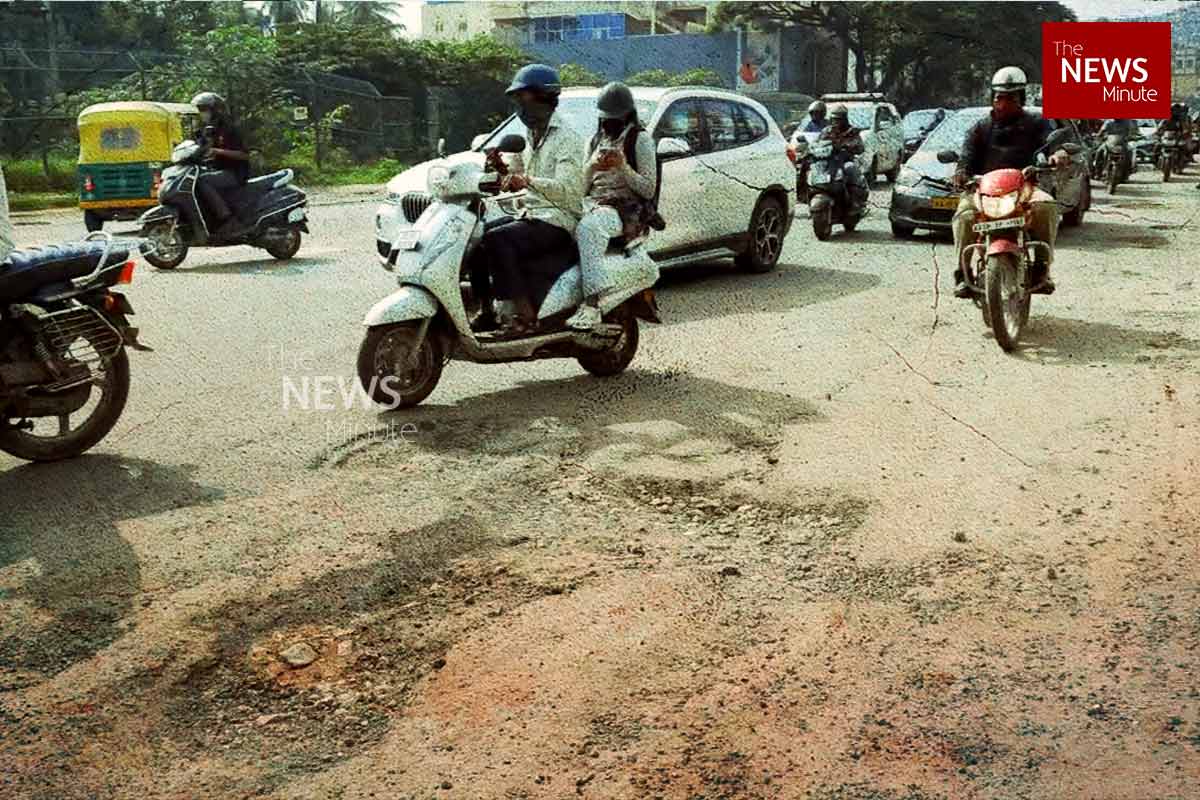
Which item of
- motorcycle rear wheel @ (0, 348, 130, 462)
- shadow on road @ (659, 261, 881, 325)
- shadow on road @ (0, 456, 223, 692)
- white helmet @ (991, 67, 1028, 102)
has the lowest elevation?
shadow on road @ (0, 456, 223, 692)

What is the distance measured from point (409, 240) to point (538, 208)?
818 mm

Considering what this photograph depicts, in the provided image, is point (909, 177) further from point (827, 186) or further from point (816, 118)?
point (816, 118)

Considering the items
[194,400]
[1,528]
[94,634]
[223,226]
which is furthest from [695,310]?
[94,634]

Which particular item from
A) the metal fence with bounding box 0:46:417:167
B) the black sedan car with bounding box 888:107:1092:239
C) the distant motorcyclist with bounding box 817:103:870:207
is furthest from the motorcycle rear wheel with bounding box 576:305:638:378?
the metal fence with bounding box 0:46:417:167

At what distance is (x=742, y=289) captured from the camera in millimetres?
11156

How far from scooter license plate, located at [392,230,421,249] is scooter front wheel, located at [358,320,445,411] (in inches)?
16.9

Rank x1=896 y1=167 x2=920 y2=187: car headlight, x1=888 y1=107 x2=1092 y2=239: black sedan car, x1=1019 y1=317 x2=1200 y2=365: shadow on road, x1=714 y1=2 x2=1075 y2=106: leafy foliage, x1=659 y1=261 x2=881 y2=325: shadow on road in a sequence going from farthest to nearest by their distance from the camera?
1. x1=714 y1=2 x2=1075 y2=106: leafy foliage
2. x1=896 y1=167 x2=920 y2=187: car headlight
3. x1=888 y1=107 x2=1092 y2=239: black sedan car
4. x1=659 y1=261 x2=881 y2=325: shadow on road
5. x1=1019 y1=317 x2=1200 y2=365: shadow on road

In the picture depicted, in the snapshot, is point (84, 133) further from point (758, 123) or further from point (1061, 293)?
point (1061, 293)

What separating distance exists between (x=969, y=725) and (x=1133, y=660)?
2.27 feet

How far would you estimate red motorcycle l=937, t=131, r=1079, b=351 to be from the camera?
8062 millimetres

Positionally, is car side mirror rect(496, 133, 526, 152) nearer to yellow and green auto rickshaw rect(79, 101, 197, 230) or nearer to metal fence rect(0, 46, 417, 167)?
yellow and green auto rickshaw rect(79, 101, 197, 230)

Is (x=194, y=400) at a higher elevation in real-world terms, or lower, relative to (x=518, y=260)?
lower

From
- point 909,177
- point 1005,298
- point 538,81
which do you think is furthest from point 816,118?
point 538,81

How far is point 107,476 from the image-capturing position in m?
5.41
